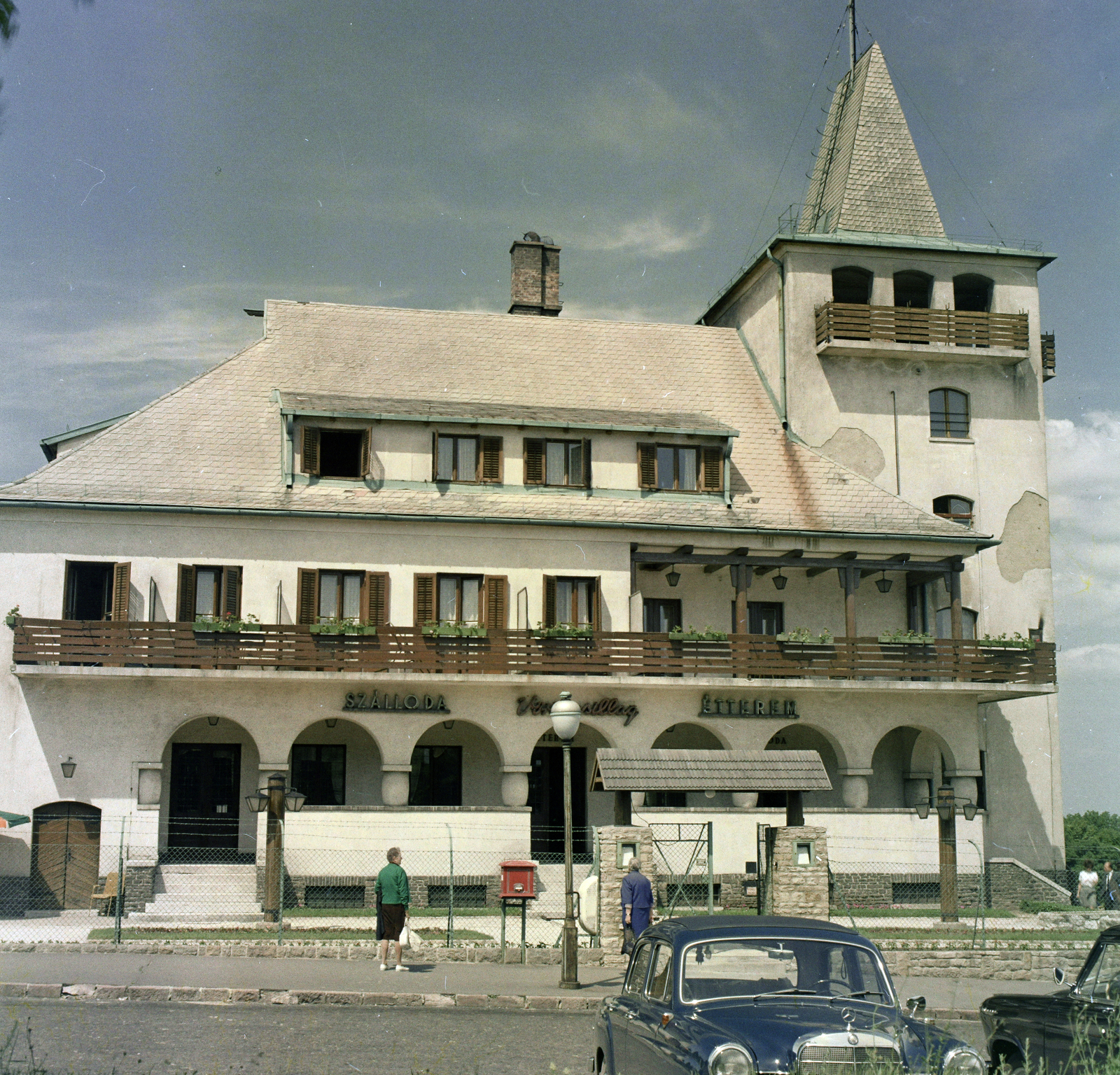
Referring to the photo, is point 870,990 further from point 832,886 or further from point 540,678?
point 540,678

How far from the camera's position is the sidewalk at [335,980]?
17469 millimetres

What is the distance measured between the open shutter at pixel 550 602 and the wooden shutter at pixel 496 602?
0.96 metres

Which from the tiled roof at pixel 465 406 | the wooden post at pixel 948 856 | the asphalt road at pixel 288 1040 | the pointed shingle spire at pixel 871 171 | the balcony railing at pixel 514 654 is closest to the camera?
the asphalt road at pixel 288 1040

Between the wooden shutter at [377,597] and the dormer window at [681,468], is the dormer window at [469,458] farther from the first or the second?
the dormer window at [681,468]

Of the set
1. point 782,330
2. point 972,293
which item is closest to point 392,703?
point 782,330

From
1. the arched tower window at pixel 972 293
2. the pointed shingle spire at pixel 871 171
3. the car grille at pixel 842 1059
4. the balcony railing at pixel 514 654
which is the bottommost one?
the car grille at pixel 842 1059

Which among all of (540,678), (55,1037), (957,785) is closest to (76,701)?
(540,678)

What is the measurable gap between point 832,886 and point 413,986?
1387 centimetres

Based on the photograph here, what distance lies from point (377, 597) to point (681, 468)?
901 cm

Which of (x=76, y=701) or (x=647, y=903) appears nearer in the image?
(x=647, y=903)

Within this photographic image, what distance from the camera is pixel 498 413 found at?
3541cm

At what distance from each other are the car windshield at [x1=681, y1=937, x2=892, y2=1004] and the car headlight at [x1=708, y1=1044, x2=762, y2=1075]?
118 centimetres

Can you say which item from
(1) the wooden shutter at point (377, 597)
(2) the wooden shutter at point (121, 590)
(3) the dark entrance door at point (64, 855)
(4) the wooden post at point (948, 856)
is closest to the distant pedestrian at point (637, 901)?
(4) the wooden post at point (948, 856)

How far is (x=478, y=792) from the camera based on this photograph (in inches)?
1393
